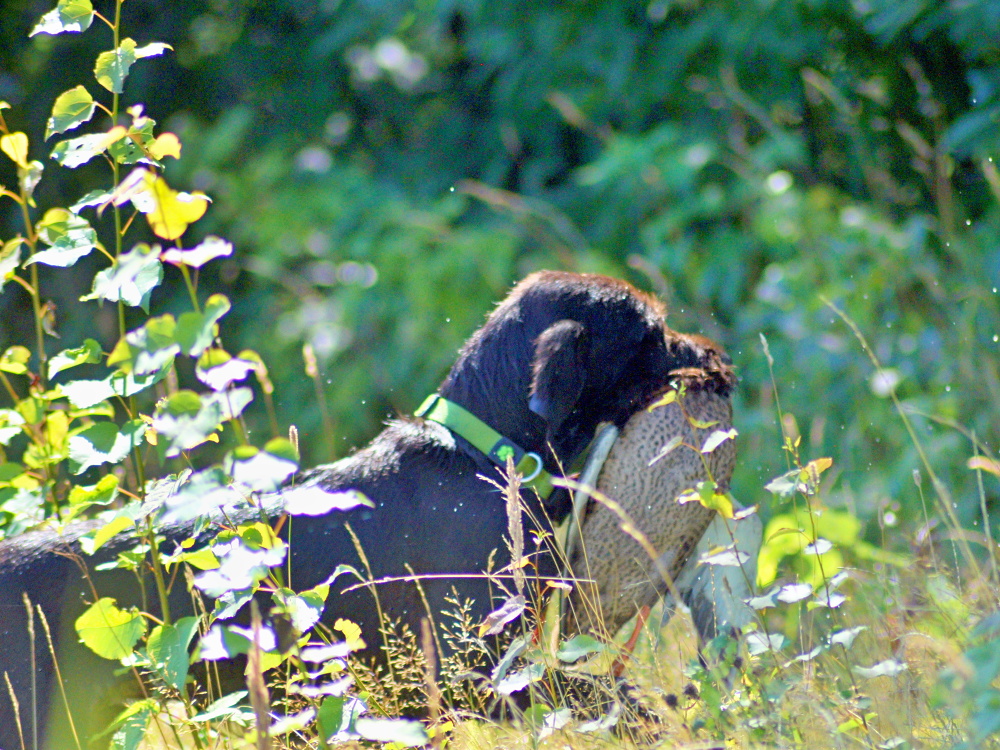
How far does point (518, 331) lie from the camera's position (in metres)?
2.63

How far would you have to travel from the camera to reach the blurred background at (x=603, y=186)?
388 centimetres

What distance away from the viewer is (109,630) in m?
1.72

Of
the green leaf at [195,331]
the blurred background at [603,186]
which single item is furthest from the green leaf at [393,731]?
the blurred background at [603,186]

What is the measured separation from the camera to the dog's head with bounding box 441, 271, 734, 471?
246 centimetres

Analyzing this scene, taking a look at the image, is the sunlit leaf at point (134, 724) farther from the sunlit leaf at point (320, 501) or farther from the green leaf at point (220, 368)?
the green leaf at point (220, 368)

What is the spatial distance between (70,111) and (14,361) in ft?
1.91

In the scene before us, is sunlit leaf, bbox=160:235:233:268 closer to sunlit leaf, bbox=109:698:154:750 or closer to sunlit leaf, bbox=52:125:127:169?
sunlit leaf, bbox=52:125:127:169

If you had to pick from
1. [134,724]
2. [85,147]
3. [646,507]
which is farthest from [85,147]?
[646,507]

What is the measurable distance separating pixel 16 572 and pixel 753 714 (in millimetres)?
1687

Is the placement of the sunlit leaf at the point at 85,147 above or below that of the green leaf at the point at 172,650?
above

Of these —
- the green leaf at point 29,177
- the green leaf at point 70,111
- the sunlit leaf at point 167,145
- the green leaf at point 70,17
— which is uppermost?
the green leaf at point 70,17

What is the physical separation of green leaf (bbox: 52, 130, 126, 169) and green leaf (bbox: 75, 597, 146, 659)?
788mm

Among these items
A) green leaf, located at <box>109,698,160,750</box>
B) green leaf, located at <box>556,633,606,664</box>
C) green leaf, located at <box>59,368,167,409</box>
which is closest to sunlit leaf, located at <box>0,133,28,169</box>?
green leaf, located at <box>59,368,167,409</box>

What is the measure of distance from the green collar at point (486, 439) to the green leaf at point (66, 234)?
1021 mm
